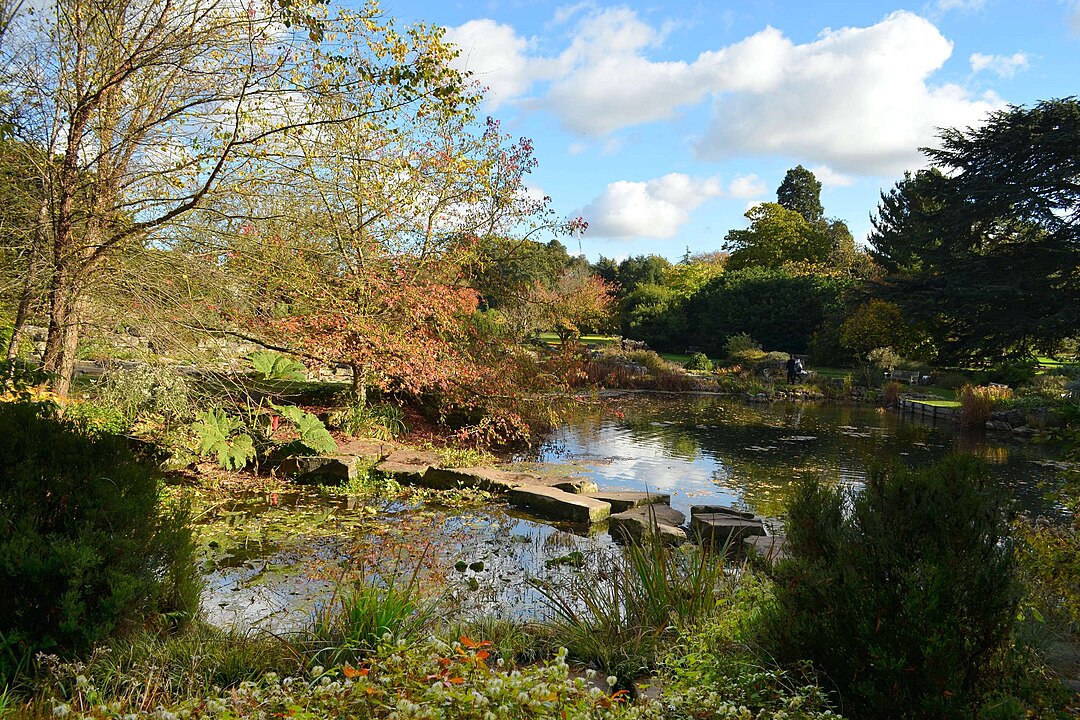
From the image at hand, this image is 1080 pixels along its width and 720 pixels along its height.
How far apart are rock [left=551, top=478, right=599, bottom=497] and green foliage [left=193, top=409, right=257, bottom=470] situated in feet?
10.3

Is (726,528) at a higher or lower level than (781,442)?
lower

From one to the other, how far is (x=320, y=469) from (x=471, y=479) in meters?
1.60

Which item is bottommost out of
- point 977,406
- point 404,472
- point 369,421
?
point 404,472

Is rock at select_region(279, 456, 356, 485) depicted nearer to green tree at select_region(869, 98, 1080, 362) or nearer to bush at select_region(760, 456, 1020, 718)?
bush at select_region(760, 456, 1020, 718)

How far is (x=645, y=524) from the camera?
19.8 feet

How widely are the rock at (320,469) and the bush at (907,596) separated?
5.62 metres

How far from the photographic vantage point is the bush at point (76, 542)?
8.90 ft

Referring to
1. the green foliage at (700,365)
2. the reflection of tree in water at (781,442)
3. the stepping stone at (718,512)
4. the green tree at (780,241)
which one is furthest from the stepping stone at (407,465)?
the green tree at (780,241)

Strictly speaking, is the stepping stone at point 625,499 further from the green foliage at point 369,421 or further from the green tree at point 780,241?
the green tree at point 780,241

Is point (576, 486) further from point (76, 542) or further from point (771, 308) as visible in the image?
point (771, 308)

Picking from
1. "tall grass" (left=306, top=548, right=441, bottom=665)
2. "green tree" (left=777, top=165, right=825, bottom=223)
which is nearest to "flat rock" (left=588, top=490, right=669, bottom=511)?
"tall grass" (left=306, top=548, right=441, bottom=665)

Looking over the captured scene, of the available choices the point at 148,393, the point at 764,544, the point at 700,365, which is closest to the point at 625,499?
the point at 764,544

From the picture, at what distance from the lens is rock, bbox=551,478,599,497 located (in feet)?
25.2

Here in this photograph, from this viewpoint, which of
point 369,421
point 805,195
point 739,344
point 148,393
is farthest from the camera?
point 805,195
